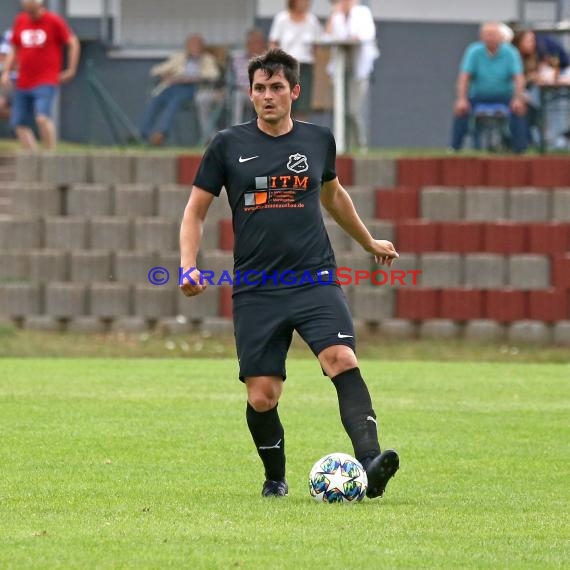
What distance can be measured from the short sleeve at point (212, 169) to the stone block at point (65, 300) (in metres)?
11.7

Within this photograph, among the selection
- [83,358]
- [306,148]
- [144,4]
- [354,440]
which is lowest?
[83,358]

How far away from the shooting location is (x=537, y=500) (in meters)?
8.45

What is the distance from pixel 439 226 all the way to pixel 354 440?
452 inches

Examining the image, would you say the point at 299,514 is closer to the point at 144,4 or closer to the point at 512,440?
the point at 512,440

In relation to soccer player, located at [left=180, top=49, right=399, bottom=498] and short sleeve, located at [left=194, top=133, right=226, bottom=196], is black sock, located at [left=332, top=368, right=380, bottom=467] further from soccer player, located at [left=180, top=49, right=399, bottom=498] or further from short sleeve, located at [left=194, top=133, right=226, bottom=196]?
short sleeve, located at [left=194, top=133, right=226, bottom=196]

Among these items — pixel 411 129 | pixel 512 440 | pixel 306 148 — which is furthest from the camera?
pixel 411 129

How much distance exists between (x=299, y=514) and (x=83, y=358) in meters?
10.4

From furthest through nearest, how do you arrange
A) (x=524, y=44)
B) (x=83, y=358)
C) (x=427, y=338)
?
(x=524, y=44) → (x=427, y=338) → (x=83, y=358)

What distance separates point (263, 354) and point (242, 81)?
13.4m

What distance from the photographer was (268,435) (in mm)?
8438

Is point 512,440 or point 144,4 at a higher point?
point 144,4

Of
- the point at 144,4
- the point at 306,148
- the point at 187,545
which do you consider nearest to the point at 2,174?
the point at 144,4

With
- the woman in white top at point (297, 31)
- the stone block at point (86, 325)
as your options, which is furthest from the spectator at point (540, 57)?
the stone block at point (86, 325)

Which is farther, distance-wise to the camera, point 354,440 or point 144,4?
point 144,4
